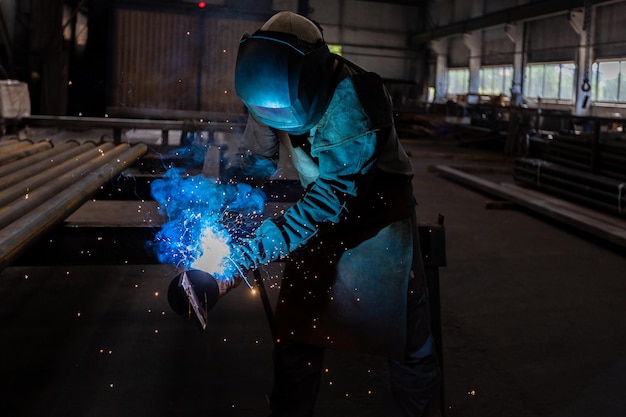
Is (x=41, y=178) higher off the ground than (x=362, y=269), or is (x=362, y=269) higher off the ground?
(x=41, y=178)

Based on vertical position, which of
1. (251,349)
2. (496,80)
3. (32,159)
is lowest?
(251,349)

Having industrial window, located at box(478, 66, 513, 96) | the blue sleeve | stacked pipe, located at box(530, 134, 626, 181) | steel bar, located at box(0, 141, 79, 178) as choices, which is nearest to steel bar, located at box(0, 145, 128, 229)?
steel bar, located at box(0, 141, 79, 178)

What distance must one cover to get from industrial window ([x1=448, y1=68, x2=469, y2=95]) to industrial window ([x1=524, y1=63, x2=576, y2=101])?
455 cm

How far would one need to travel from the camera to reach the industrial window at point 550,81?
59.0ft

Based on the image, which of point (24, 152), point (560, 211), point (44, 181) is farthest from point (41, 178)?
point (560, 211)

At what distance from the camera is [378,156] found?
150cm

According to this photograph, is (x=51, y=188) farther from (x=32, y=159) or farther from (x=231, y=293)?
(x=231, y=293)

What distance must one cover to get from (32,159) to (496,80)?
2114cm

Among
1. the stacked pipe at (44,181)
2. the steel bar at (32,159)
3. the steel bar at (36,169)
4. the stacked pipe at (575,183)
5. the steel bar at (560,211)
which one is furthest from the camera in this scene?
Answer: the stacked pipe at (575,183)

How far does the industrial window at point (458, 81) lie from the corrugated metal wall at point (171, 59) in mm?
16674

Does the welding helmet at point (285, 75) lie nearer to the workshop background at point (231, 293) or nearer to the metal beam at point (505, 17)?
the workshop background at point (231, 293)

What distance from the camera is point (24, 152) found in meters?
3.47

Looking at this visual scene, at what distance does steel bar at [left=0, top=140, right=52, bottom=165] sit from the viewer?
124 inches

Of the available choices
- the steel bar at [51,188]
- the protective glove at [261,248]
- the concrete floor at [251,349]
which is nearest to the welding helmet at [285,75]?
the protective glove at [261,248]
